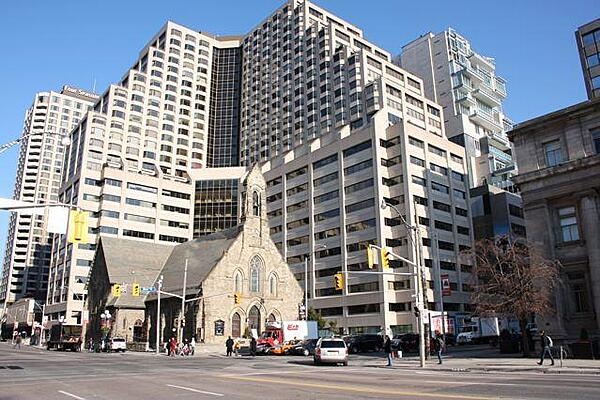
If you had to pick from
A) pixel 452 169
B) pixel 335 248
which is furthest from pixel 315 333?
pixel 452 169

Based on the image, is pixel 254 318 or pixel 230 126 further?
pixel 230 126

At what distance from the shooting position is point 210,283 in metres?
54.1

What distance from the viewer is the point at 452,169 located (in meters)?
88.9

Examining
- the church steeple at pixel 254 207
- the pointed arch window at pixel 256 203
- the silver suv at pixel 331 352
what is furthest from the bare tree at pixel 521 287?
the pointed arch window at pixel 256 203

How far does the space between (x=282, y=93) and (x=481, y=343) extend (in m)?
76.3

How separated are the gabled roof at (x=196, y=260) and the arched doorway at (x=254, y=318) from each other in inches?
279

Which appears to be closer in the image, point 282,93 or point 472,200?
point 472,200

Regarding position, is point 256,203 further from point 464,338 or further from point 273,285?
point 464,338

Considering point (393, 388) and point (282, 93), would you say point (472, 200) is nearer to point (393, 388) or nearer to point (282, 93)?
point (282, 93)

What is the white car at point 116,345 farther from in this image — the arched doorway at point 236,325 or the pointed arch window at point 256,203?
the pointed arch window at point 256,203

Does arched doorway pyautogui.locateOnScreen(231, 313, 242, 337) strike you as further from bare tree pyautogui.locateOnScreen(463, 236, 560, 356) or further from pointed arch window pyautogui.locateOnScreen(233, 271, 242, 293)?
bare tree pyautogui.locateOnScreen(463, 236, 560, 356)

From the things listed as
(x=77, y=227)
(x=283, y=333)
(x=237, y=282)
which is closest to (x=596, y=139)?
(x=283, y=333)

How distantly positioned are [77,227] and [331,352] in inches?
734

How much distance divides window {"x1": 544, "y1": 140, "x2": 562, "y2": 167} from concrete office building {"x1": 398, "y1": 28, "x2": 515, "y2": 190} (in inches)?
2517
